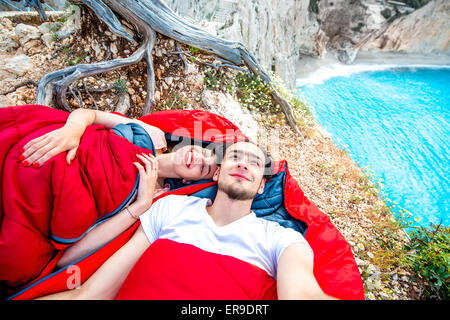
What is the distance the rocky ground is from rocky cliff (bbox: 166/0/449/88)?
2.60 m

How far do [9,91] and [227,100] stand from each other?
11.1 ft

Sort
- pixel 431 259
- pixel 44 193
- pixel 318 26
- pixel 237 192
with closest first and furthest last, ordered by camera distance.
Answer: pixel 44 193 < pixel 237 192 < pixel 431 259 < pixel 318 26

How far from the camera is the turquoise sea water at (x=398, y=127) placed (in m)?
5.85

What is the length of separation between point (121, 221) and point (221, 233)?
84 centimetres

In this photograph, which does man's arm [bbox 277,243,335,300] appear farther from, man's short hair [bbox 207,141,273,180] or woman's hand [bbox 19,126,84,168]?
woman's hand [bbox 19,126,84,168]

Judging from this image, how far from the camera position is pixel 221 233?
171 centimetres

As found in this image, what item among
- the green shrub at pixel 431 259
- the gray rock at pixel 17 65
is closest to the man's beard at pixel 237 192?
the green shrub at pixel 431 259

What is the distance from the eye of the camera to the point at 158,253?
1.53m

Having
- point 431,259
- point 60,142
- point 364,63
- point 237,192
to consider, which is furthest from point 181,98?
point 364,63

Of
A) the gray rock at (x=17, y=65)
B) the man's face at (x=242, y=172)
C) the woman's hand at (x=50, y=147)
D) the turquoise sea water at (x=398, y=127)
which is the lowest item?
the turquoise sea water at (x=398, y=127)

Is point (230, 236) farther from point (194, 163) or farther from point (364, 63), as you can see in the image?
point (364, 63)

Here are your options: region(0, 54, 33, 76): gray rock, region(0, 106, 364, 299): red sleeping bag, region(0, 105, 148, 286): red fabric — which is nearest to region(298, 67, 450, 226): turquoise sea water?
region(0, 106, 364, 299): red sleeping bag

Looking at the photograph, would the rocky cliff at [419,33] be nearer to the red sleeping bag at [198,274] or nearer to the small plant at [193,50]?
the small plant at [193,50]

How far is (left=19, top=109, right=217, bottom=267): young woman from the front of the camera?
1.52 metres
